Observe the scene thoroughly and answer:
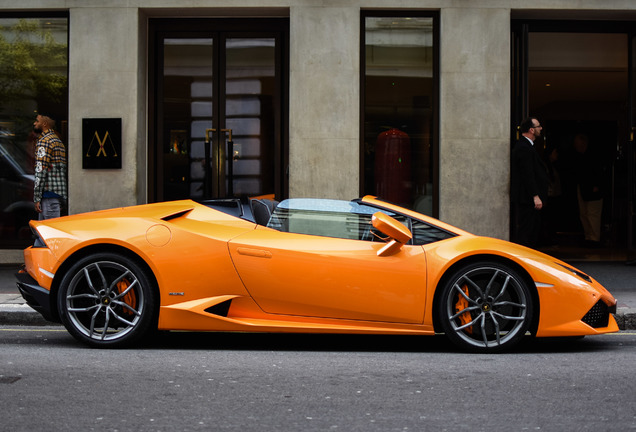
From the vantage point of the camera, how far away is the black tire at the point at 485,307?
5.68 meters

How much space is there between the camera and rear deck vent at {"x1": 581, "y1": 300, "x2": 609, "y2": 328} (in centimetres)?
569

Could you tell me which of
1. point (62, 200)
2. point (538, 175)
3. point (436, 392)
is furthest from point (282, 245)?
point (62, 200)

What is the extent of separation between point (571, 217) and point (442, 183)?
139 inches

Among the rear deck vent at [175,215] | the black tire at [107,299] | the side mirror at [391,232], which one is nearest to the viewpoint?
the side mirror at [391,232]

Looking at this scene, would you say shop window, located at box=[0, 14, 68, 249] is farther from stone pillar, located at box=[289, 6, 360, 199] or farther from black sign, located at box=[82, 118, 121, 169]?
stone pillar, located at box=[289, 6, 360, 199]

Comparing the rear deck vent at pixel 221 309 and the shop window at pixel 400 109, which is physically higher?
the shop window at pixel 400 109

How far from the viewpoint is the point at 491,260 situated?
5746 mm

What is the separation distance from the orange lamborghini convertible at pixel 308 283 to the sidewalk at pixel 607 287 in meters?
1.63

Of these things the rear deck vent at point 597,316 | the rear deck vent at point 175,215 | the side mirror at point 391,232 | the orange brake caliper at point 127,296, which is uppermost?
the rear deck vent at point 175,215

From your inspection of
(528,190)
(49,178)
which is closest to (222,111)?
(49,178)

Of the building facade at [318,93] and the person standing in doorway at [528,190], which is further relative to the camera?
the building facade at [318,93]

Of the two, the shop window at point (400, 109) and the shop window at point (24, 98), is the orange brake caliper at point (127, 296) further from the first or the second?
the shop window at point (24, 98)

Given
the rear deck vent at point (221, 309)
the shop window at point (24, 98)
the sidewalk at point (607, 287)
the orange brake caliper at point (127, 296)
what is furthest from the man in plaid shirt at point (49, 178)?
the rear deck vent at point (221, 309)

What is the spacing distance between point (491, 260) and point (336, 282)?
3.64 ft
